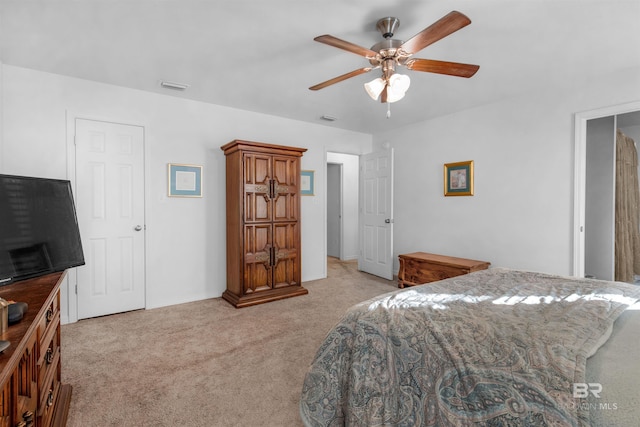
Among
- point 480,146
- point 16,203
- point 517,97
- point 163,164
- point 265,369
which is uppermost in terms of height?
point 517,97

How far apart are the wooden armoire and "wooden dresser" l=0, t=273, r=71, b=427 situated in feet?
6.29

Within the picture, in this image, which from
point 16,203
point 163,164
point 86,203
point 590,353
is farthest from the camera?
point 163,164

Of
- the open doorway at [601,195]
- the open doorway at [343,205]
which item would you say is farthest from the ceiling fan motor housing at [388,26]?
the open doorway at [343,205]

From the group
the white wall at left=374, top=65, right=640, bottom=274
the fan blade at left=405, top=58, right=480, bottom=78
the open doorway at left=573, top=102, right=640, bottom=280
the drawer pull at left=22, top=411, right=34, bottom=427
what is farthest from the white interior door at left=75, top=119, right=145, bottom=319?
the open doorway at left=573, top=102, right=640, bottom=280

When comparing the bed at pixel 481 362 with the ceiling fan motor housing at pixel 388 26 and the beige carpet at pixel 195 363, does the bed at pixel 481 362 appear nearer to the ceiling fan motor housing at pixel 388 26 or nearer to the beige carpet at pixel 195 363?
the beige carpet at pixel 195 363

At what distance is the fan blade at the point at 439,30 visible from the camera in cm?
157

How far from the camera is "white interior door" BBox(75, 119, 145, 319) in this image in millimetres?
3098

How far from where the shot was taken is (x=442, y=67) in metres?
2.06

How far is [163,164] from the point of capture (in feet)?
11.6

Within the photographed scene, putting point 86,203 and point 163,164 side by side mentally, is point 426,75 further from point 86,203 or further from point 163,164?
point 86,203

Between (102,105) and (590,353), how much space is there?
4.17 m

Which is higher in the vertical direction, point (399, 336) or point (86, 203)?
point (86, 203)

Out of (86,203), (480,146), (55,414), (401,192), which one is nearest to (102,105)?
(86,203)

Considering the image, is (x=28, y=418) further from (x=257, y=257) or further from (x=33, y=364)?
(x=257, y=257)
